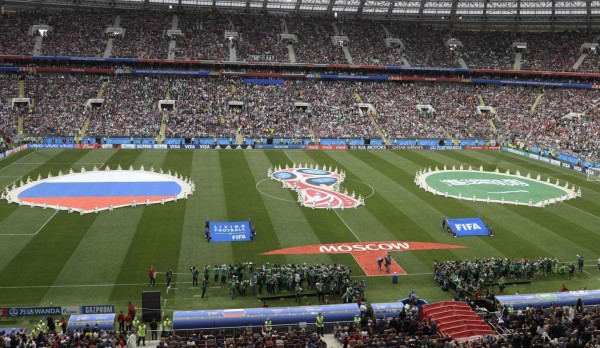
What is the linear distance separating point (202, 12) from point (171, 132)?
34714mm

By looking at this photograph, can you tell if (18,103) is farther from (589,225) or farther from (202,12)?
(589,225)

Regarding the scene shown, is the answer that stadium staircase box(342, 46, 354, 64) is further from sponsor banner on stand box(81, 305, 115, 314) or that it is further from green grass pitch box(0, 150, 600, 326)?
sponsor banner on stand box(81, 305, 115, 314)

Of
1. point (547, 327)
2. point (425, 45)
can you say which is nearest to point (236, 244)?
point (547, 327)

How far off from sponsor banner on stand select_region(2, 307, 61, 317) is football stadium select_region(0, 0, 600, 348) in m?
0.11

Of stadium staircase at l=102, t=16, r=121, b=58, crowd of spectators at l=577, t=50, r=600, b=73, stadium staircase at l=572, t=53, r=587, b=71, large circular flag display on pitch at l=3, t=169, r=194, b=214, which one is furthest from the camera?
stadium staircase at l=572, t=53, r=587, b=71

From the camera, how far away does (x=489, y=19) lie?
343ft

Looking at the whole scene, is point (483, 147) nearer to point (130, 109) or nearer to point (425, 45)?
point (425, 45)

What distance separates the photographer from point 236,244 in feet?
124

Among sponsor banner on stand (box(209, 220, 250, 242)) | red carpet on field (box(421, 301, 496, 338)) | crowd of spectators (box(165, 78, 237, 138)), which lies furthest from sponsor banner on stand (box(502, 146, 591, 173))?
red carpet on field (box(421, 301, 496, 338))

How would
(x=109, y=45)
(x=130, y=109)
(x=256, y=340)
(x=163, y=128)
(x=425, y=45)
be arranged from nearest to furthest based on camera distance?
1. (x=256, y=340)
2. (x=163, y=128)
3. (x=130, y=109)
4. (x=109, y=45)
5. (x=425, y=45)

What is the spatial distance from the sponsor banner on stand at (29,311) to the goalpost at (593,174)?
56.9 meters

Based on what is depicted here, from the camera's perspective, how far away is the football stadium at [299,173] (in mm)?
26609

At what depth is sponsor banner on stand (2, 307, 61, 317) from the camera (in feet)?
86.7

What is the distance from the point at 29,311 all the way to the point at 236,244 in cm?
1424
